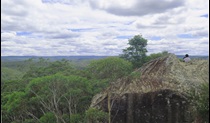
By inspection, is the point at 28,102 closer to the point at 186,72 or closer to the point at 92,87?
the point at 92,87

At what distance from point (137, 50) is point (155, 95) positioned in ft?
76.0

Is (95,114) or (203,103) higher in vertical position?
(203,103)

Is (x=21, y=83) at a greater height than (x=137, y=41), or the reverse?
(x=137, y=41)

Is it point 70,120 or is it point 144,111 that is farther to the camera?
point 70,120

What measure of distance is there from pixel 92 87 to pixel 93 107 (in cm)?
531

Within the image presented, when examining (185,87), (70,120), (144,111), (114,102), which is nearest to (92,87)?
(70,120)

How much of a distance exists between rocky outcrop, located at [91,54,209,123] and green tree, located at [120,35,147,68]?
62.5 ft

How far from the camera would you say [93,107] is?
66.8 ft

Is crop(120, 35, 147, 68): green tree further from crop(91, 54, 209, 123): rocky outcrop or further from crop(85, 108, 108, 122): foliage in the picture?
crop(85, 108, 108, 122): foliage

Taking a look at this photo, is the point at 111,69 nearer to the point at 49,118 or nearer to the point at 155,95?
the point at 49,118

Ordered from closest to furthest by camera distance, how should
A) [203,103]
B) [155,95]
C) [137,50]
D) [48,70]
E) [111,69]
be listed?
[203,103]
[155,95]
[111,69]
[48,70]
[137,50]

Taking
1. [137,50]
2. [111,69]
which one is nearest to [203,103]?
[111,69]

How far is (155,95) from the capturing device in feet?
62.3

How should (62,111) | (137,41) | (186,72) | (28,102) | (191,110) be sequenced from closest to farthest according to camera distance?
(191,110) → (186,72) → (28,102) → (62,111) → (137,41)
